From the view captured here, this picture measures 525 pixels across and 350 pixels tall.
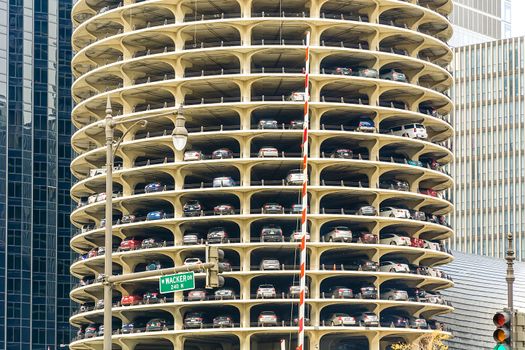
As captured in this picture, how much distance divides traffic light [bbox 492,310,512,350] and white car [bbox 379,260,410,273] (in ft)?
284

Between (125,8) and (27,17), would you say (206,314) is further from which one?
(27,17)

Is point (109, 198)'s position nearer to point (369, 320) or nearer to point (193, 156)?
point (193, 156)

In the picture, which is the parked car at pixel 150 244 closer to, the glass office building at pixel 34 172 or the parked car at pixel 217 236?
the parked car at pixel 217 236

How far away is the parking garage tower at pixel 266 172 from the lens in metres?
127

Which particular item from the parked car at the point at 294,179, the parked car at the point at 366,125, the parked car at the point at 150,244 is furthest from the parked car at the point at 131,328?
the parked car at the point at 366,125

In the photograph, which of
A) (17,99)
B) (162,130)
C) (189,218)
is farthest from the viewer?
(17,99)

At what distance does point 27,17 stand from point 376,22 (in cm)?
7611

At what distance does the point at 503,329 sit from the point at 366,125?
285 feet

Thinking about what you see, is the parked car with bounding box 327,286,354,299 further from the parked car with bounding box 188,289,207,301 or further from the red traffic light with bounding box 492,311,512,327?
the red traffic light with bounding box 492,311,512,327

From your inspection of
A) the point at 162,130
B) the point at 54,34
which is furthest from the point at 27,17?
the point at 162,130

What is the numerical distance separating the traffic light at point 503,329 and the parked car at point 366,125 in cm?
8582

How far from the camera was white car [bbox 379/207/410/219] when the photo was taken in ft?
428

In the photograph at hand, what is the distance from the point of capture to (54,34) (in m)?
196

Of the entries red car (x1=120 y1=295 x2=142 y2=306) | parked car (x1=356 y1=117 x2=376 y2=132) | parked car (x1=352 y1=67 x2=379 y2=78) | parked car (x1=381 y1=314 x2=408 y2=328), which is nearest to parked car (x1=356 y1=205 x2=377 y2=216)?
parked car (x1=356 y1=117 x2=376 y2=132)
